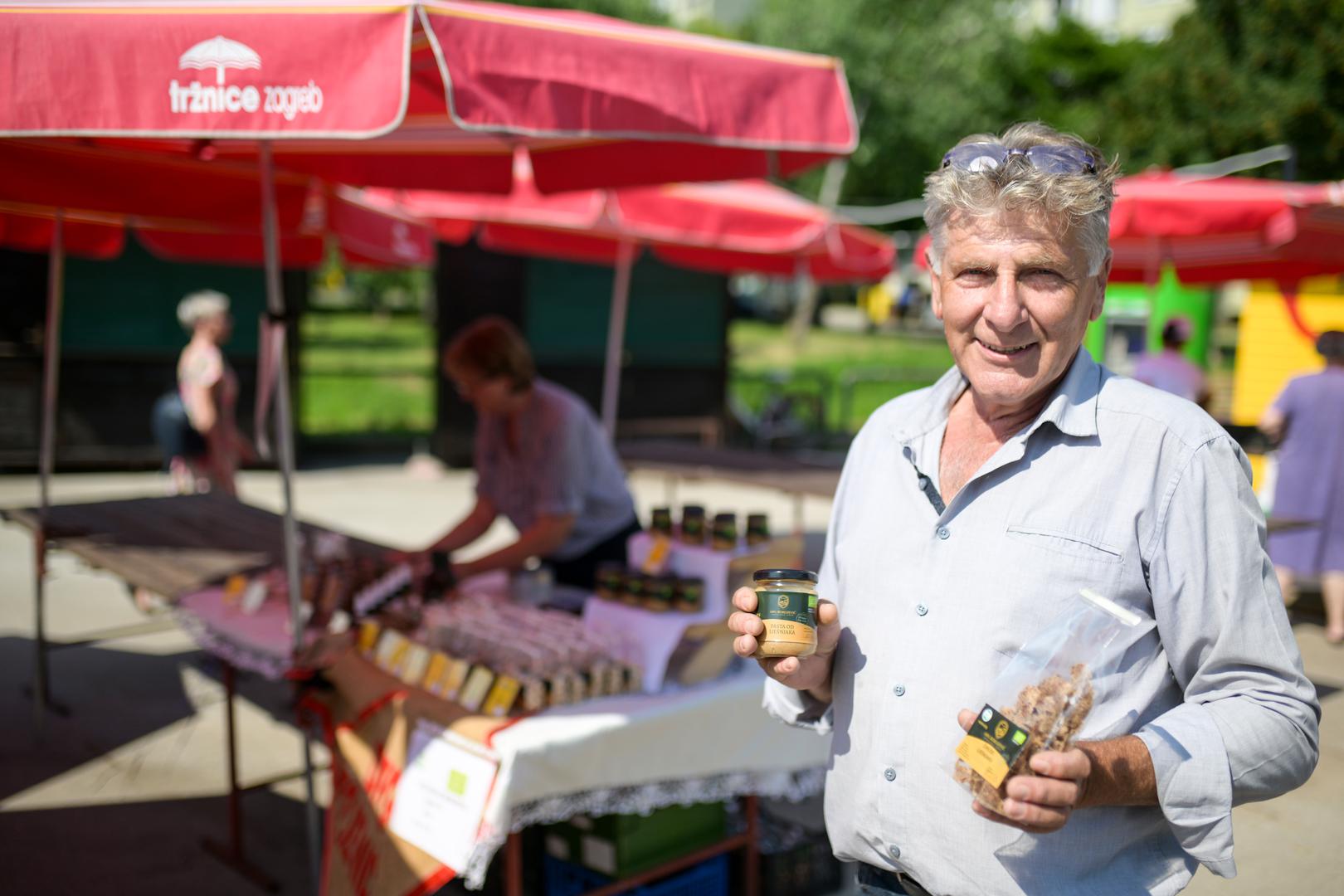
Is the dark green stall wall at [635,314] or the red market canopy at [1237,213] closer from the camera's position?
the red market canopy at [1237,213]

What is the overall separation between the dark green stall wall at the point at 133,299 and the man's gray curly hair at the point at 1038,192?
11.4 metres

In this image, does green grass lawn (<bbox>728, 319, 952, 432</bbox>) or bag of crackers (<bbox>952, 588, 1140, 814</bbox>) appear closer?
bag of crackers (<bbox>952, 588, 1140, 814</bbox>)

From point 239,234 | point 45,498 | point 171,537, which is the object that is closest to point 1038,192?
point 171,537

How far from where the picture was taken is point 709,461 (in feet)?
24.7

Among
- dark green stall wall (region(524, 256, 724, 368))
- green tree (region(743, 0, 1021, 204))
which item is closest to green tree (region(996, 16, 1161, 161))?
green tree (region(743, 0, 1021, 204))

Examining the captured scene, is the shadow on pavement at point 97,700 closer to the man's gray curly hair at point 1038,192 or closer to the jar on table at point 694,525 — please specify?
the jar on table at point 694,525

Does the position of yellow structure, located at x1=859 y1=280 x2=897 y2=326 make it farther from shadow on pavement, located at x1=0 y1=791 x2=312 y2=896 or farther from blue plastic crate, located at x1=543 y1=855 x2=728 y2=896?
blue plastic crate, located at x1=543 y1=855 x2=728 y2=896

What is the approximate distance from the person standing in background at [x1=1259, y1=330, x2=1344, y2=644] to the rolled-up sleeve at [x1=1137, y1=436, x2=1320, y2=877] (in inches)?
244

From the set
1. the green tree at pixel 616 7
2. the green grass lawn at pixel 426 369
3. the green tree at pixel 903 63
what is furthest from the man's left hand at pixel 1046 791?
the green tree at pixel 903 63

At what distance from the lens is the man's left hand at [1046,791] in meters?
1.22

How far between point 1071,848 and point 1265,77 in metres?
15.5

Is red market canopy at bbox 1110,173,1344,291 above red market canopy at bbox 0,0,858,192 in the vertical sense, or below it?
above

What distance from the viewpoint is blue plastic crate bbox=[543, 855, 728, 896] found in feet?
10.5

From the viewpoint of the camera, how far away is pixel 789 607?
62.9 inches
